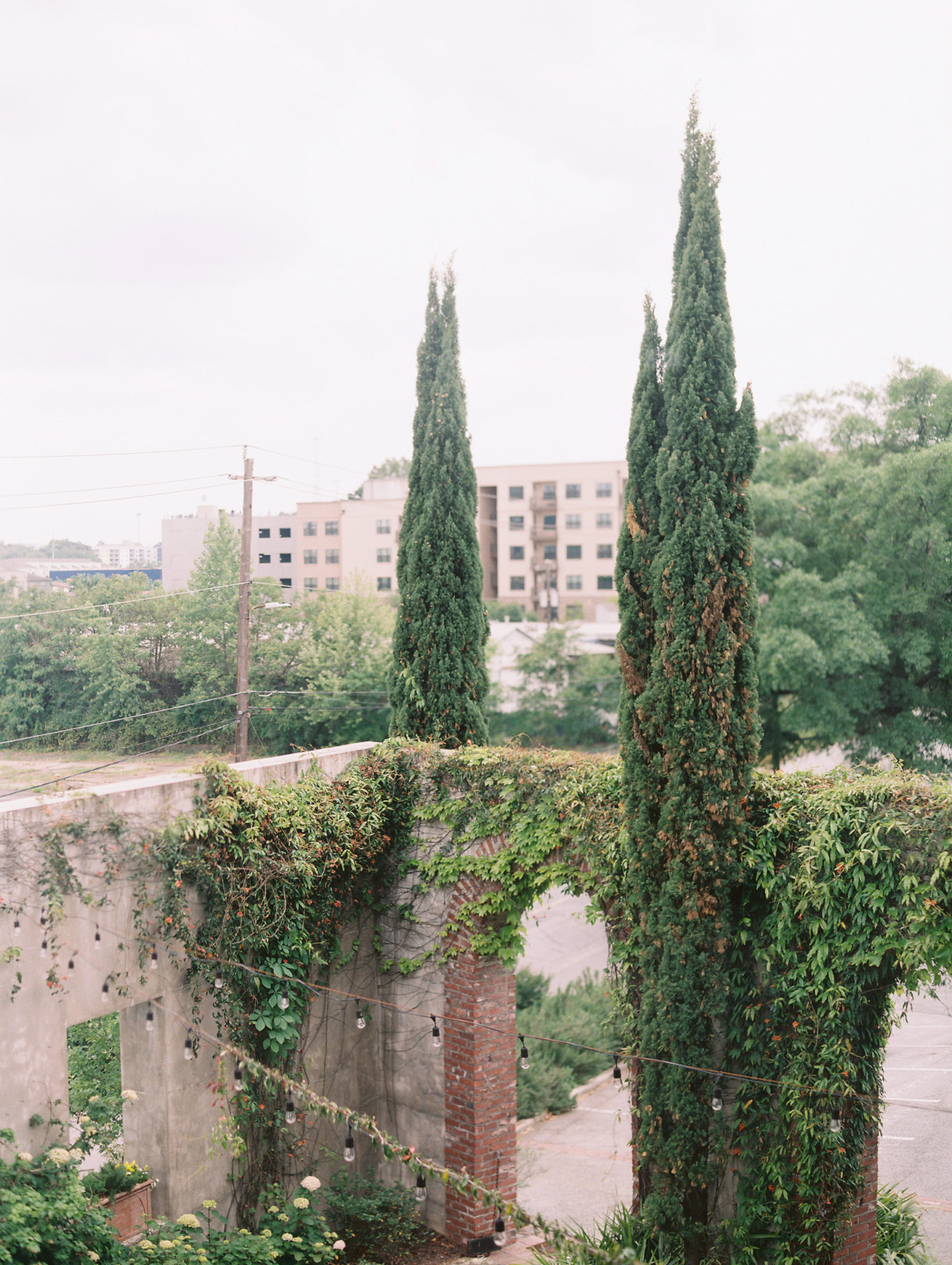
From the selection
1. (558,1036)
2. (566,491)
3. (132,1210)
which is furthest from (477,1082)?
(566,491)

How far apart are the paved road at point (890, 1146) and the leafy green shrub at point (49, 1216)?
3.89 metres

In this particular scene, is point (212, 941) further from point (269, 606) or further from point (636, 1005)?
point (269, 606)

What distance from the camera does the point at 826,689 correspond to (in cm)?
1997

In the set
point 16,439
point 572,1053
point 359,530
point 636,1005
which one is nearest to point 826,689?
point 572,1053

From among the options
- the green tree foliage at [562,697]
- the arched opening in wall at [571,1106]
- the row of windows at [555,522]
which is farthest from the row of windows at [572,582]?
the arched opening in wall at [571,1106]

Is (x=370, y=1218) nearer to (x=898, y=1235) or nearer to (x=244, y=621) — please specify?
(x=898, y=1235)

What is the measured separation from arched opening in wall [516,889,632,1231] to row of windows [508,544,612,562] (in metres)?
35.2

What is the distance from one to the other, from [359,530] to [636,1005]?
37.1 m

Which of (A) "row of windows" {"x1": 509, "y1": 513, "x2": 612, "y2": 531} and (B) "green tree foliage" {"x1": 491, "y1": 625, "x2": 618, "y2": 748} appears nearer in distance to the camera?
(B) "green tree foliage" {"x1": 491, "y1": 625, "x2": 618, "y2": 748}

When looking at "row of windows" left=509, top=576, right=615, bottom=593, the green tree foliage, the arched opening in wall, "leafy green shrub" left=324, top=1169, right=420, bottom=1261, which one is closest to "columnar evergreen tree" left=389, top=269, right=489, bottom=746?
the arched opening in wall

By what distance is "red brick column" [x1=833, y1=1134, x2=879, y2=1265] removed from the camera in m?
6.65

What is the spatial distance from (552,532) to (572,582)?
10.0 ft

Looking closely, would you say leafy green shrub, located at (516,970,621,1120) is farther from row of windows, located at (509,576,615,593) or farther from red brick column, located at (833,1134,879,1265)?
row of windows, located at (509,576,615,593)

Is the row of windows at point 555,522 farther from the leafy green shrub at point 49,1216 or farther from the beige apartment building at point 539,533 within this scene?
the leafy green shrub at point 49,1216
